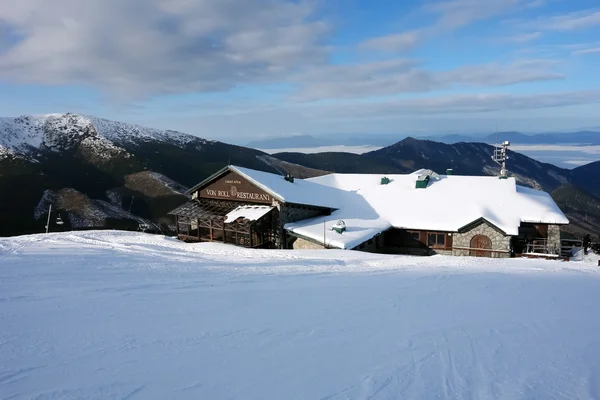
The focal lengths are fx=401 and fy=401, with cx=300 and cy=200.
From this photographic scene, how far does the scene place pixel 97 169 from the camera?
274 ft

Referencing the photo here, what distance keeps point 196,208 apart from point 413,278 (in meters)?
20.0

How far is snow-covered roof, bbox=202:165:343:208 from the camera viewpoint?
89.7 ft

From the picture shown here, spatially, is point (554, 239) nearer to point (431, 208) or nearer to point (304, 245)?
point (431, 208)

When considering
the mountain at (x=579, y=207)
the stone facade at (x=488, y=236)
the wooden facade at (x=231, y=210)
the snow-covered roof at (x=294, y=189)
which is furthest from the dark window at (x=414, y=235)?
the mountain at (x=579, y=207)

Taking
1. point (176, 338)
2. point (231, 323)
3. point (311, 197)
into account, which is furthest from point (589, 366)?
point (311, 197)

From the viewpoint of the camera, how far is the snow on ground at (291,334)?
19.5 feet

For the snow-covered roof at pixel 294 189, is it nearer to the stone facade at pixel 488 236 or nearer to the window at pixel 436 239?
the window at pixel 436 239

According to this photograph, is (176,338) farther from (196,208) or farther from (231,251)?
(196,208)

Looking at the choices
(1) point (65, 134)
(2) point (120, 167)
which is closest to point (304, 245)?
(2) point (120, 167)

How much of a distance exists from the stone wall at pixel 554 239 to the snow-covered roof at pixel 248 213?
17.7 m

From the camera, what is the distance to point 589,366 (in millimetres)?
6832

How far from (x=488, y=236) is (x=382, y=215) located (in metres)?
6.90

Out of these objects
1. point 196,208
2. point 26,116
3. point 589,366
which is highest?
point 26,116

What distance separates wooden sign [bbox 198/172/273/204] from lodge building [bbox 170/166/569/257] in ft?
0.23
